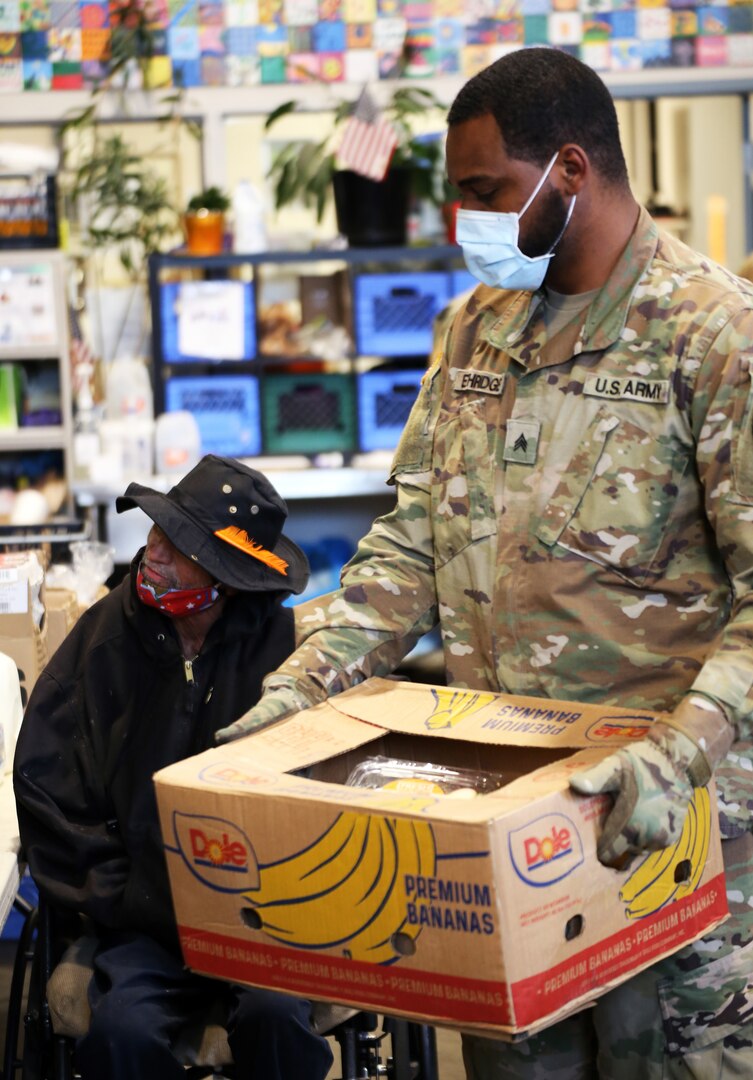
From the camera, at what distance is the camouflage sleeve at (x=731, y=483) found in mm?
1495

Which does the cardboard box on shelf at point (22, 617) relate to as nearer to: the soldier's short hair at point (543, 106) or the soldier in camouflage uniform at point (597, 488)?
the soldier in camouflage uniform at point (597, 488)

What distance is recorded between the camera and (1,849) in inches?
97.4

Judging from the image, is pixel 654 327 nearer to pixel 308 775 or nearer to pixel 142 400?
pixel 308 775

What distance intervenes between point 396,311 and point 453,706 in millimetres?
3789

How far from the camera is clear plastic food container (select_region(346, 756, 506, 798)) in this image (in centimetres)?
164

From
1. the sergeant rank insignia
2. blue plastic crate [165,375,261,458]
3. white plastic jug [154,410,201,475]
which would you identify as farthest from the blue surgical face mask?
blue plastic crate [165,375,261,458]

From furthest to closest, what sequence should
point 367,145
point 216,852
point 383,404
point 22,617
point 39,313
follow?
point 383,404 → point 367,145 → point 39,313 → point 22,617 → point 216,852

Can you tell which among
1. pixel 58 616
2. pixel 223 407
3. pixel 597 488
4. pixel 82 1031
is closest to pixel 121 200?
pixel 223 407

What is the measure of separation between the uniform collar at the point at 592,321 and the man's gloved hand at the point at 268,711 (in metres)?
0.50

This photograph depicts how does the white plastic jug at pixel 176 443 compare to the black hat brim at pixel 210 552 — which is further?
the white plastic jug at pixel 176 443

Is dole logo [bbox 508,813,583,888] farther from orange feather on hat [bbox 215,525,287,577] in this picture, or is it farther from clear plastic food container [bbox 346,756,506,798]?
orange feather on hat [bbox 215,525,287,577]

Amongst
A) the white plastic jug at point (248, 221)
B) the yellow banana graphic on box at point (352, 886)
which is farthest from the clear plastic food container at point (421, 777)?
the white plastic jug at point (248, 221)

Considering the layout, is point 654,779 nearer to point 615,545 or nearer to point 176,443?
point 615,545

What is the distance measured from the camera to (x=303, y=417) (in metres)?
5.43
